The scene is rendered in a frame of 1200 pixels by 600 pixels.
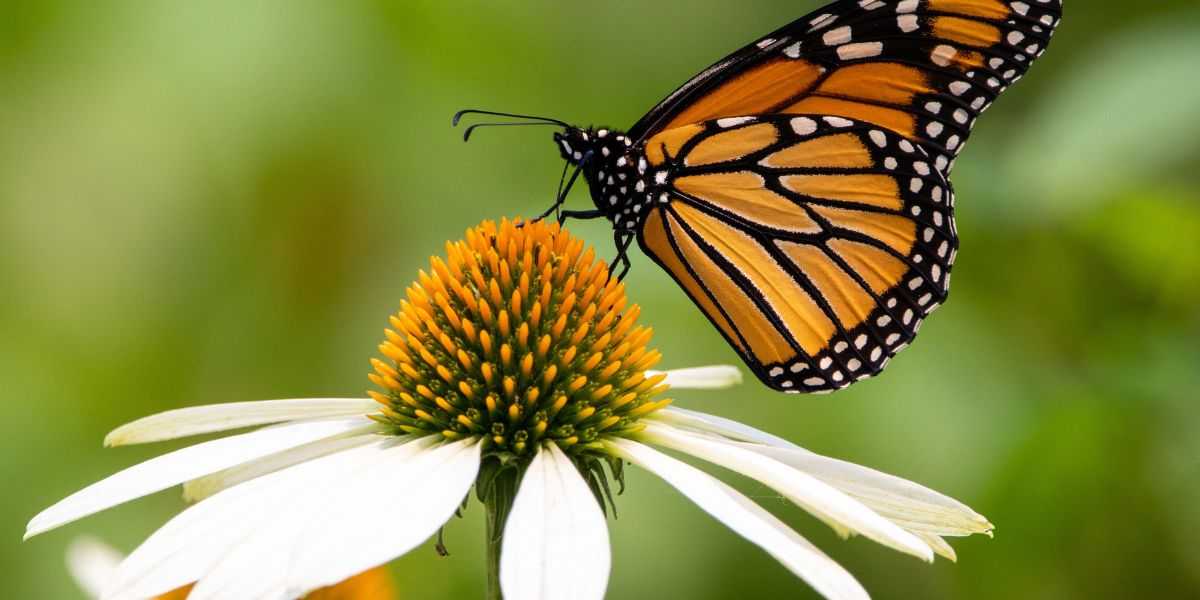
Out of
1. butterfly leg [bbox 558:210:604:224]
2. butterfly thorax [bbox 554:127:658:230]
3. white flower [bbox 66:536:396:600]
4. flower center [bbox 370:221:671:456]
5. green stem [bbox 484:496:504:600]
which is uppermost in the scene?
butterfly thorax [bbox 554:127:658:230]

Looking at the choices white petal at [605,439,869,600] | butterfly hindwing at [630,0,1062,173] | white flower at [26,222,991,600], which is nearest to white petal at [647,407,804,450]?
white flower at [26,222,991,600]

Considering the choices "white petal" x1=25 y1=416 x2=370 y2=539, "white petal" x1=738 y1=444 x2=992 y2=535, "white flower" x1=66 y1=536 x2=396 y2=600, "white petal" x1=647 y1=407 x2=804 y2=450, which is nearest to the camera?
"white petal" x1=25 y1=416 x2=370 y2=539

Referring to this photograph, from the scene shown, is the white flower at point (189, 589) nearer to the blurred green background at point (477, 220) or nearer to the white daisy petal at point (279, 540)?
the white daisy petal at point (279, 540)

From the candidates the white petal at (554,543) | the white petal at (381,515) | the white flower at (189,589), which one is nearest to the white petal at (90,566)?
the white flower at (189,589)

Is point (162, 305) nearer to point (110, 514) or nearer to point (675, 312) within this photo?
point (110, 514)

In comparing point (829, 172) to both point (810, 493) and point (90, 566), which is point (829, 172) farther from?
point (90, 566)

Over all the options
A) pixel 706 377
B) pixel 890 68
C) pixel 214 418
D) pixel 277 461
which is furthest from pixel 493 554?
pixel 890 68

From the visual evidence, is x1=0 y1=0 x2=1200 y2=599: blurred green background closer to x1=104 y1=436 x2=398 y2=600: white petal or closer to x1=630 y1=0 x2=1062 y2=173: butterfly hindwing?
x1=630 y1=0 x2=1062 y2=173: butterfly hindwing

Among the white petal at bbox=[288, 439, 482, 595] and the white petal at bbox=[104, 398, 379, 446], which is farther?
the white petal at bbox=[104, 398, 379, 446]
